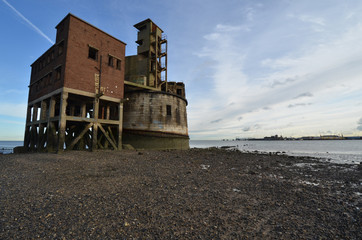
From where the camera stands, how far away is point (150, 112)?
23.0 metres

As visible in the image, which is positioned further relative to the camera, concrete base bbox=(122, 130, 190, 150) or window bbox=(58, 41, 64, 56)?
concrete base bbox=(122, 130, 190, 150)

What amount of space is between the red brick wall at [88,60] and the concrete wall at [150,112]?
12.0ft

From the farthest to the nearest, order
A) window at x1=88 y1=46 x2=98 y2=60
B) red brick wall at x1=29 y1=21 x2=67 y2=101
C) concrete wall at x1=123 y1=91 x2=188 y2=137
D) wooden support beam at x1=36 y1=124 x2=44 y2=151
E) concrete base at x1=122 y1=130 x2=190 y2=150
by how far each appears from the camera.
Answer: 1. concrete wall at x1=123 y1=91 x2=188 y2=137
2. concrete base at x1=122 y1=130 x2=190 y2=150
3. wooden support beam at x1=36 y1=124 x2=44 y2=151
4. window at x1=88 y1=46 x2=98 y2=60
5. red brick wall at x1=29 y1=21 x2=67 y2=101

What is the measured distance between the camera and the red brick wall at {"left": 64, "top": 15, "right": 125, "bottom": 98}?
16078 millimetres

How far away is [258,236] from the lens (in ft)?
11.9

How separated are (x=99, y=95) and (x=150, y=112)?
290 inches

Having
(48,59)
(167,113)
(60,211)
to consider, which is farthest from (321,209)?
(48,59)

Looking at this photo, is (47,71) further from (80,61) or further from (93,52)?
(80,61)

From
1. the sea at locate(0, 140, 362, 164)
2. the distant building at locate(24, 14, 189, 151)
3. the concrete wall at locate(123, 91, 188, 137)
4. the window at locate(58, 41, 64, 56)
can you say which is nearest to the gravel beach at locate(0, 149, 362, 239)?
the distant building at locate(24, 14, 189, 151)

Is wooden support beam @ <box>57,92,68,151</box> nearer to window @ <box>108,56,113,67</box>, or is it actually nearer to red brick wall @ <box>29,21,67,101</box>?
red brick wall @ <box>29,21,67,101</box>

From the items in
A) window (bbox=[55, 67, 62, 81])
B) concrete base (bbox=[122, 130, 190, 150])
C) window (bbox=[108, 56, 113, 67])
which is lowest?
concrete base (bbox=[122, 130, 190, 150])

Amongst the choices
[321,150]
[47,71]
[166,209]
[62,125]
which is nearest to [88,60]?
[47,71]

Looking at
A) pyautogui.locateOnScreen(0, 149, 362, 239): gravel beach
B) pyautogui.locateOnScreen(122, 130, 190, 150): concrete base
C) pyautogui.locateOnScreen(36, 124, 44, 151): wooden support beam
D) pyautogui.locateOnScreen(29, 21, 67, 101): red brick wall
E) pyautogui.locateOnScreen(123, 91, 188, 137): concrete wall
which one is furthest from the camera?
pyautogui.locateOnScreen(123, 91, 188, 137): concrete wall

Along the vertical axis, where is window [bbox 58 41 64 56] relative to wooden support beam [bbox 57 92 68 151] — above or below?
above
